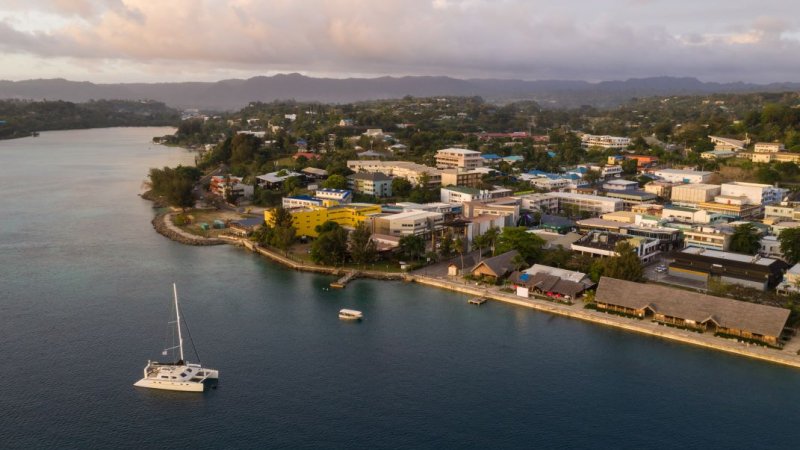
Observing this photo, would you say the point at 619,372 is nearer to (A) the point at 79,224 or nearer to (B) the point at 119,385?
(B) the point at 119,385

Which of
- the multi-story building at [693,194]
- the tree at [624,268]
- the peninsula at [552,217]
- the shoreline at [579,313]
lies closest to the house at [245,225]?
the peninsula at [552,217]

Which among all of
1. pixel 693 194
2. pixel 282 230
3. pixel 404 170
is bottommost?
pixel 282 230

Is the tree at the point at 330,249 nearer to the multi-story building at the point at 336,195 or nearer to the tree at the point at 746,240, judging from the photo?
the multi-story building at the point at 336,195

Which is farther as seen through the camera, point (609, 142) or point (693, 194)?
point (609, 142)

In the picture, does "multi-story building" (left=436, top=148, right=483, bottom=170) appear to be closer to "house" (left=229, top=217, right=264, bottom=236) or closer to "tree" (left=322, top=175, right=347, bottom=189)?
"tree" (left=322, top=175, right=347, bottom=189)

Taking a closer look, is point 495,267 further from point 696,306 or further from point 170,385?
point 170,385

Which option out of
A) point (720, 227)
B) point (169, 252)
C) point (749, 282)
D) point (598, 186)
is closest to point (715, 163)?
point (598, 186)

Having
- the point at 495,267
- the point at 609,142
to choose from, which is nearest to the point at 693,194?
the point at 495,267
